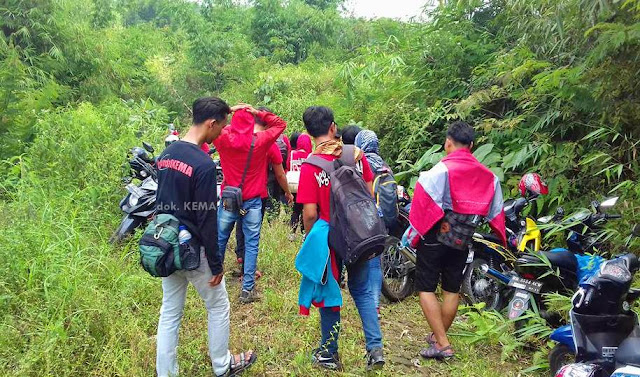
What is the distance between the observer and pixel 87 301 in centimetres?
375

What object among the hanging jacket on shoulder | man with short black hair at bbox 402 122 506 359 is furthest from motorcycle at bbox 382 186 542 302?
the hanging jacket on shoulder

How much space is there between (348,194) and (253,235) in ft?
5.62

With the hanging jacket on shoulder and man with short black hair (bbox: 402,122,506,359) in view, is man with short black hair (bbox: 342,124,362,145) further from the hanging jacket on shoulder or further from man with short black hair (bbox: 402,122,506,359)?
the hanging jacket on shoulder

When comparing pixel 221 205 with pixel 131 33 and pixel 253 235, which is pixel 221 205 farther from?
pixel 131 33

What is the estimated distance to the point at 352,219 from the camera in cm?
316

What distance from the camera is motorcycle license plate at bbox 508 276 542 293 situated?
402 centimetres

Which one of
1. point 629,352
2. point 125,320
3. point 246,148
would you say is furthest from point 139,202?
point 629,352

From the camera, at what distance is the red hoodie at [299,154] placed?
6719 mm

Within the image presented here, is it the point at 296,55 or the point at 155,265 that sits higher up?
the point at 155,265

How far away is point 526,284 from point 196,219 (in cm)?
270

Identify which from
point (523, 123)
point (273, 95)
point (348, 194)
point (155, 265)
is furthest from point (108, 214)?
point (273, 95)

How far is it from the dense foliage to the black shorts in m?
1.70

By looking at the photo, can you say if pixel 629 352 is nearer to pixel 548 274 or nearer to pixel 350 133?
pixel 548 274

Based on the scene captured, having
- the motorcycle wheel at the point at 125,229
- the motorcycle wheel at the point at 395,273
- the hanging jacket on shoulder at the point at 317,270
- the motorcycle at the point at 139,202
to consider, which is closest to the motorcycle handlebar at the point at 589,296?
the hanging jacket on shoulder at the point at 317,270
